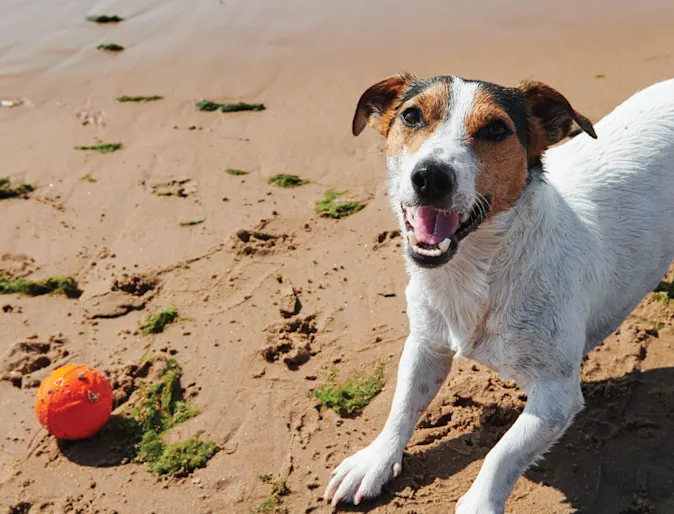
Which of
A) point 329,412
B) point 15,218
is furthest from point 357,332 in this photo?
point 15,218

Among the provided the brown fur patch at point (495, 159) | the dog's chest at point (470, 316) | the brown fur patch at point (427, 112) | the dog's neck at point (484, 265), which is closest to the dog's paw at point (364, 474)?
the dog's chest at point (470, 316)

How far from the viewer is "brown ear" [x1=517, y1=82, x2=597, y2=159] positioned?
4.34 metres

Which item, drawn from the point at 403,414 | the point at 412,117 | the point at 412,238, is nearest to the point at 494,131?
the point at 412,117

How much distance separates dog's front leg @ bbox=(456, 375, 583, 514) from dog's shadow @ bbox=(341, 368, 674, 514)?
1.67 feet

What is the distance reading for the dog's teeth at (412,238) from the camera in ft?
13.1

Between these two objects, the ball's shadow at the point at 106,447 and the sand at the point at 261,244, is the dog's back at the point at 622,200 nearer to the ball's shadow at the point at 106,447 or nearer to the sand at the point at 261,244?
the sand at the point at 261,244

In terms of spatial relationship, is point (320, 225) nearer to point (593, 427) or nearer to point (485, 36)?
point (593, 427)

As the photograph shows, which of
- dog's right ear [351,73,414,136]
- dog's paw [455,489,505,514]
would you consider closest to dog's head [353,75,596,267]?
dog's right ear [351,73,414,136]

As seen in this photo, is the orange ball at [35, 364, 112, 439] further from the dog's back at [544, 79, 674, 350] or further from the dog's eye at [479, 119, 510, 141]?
the dog's back at [544, 79, 674, 350]

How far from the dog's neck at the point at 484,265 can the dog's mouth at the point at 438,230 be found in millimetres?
133

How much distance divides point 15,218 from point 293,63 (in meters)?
4.28

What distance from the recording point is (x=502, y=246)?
420cm

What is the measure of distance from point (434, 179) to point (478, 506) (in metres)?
1.66

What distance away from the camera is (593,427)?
16.2ft
